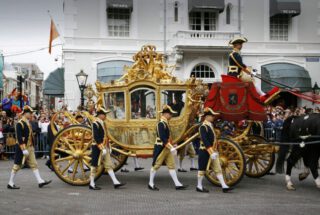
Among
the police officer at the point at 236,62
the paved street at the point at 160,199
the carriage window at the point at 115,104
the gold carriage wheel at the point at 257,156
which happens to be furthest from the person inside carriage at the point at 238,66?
the carriage window at the point at 115,104

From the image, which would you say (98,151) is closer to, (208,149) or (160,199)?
(160,199)

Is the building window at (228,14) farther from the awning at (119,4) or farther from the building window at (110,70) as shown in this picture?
the building window at (110,70)

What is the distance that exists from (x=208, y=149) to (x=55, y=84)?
590 inches

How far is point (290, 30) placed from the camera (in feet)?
74.6

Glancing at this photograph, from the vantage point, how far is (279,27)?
2280 cm

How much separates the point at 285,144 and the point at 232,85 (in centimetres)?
155

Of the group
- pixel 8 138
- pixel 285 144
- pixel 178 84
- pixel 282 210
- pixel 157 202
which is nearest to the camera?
pixel 282 210


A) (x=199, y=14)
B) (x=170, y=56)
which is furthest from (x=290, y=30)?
(x=170, y=56)

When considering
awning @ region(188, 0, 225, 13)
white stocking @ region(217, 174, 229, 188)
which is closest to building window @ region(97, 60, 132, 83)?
awning @ region(188, 0, 225, 13)

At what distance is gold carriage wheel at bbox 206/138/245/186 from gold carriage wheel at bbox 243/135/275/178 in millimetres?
749

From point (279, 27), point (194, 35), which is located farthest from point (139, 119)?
point (279, 27)

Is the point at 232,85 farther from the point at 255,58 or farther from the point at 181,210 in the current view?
the point at 255,58

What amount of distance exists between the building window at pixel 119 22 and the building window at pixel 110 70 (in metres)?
1.47

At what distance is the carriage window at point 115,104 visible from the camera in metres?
9.56
